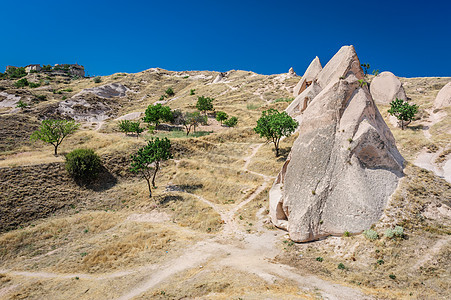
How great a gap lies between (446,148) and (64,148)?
66.4m

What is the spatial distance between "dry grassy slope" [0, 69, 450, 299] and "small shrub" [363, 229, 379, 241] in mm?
414

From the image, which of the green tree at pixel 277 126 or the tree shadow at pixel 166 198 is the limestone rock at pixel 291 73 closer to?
the green tree at pixel 277 126

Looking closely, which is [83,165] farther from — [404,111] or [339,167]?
[404,111]

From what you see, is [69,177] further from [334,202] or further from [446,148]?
[446,148]

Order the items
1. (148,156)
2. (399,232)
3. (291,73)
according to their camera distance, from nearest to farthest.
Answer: (399,232), (148,156), (291,73)

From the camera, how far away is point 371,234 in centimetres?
1686

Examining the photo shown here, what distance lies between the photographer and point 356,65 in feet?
77.5

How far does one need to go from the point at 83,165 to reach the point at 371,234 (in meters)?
39.7

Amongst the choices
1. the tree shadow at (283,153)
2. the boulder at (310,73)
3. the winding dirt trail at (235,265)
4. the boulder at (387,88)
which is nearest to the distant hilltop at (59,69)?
the boulder at (310,73)

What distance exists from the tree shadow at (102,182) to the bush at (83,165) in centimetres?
70

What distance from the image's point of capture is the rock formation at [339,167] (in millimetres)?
18672

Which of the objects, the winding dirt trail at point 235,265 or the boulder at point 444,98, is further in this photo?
the boulder at point 444,98

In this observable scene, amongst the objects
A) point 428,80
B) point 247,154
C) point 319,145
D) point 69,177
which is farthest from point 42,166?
point 428,80

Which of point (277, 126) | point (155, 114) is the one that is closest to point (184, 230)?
point (277, 126)
